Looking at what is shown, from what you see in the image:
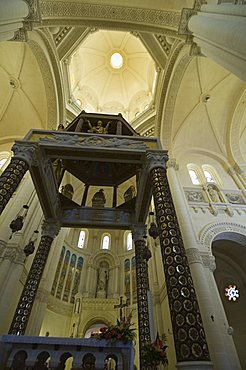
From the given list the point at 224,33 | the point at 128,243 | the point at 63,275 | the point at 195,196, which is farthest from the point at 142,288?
the point at 128,243

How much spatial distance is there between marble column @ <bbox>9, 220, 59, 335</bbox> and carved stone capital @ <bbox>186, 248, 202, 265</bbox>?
4587 mm

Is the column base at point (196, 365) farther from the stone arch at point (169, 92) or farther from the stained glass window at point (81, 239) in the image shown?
the stained glass window at point (81, 239)

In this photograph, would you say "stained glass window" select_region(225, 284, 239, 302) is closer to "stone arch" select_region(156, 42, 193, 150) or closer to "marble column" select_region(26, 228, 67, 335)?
"stone arch" select_region(156, 42, 193, 150)

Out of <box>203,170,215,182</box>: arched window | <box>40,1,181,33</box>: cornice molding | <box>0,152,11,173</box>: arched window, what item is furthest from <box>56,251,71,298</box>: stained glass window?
<box>40,1,181,33</box>: cornice molding

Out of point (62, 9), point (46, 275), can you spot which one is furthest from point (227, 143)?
point (46, 275)

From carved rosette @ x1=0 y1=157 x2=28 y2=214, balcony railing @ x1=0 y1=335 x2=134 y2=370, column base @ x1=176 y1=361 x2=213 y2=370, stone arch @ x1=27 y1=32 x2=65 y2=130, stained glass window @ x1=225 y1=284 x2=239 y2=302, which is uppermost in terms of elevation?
stone arch @ x1=27 y1=32 x2=65 y2=130

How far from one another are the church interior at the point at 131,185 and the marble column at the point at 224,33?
0.05 m

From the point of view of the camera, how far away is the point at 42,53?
35.0 feet

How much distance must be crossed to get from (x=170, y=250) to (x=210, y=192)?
7.68 metres

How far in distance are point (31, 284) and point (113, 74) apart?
2056 cm

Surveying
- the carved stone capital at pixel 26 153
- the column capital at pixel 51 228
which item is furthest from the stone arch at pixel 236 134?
the carved stone capital at pixel 26 153

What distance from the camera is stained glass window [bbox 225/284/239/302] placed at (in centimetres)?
1128

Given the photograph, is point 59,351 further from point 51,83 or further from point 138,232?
point 51,83

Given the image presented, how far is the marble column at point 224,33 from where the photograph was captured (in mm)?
4677
